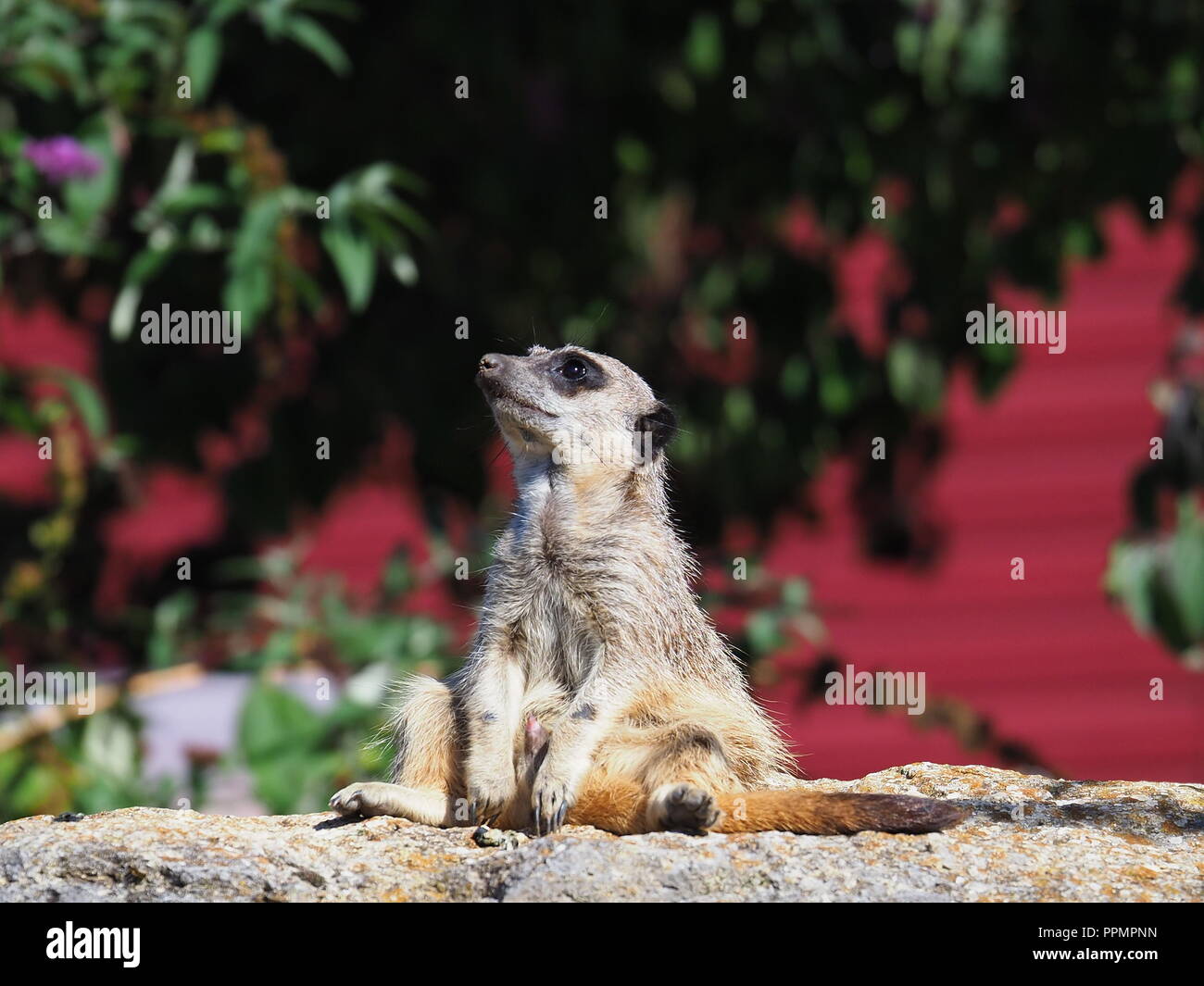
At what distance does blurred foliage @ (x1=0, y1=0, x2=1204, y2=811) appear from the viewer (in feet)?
17.9

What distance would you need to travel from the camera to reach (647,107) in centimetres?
626

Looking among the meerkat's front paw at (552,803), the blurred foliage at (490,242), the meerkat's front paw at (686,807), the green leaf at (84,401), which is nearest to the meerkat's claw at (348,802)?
the meerkat's front paw at (552,803)

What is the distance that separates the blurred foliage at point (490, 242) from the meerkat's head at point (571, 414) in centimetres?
181

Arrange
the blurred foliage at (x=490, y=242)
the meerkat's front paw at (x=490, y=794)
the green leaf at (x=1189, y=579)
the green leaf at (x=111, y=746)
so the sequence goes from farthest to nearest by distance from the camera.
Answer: the green leaf at (x=111, y=746) → the blurred foliage at (x=490, y=242) → the green leaf at (x=1189, y=579) → the meerkat's front paw at (x=490, y=794)

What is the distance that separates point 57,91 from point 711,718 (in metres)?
3.36

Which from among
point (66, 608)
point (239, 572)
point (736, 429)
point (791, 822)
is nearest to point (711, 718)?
point (791, 822)

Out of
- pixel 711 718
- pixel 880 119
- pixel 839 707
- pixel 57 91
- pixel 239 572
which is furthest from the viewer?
pixel 839 707

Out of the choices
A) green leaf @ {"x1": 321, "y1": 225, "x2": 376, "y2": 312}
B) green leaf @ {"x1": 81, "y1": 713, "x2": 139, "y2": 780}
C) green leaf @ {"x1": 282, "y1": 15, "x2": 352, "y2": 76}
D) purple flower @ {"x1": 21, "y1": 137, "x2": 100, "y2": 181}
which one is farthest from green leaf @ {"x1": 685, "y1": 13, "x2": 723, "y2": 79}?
green leaf @ {"x1": 81, "y1": 713, "x2": 139, "y2": 780}

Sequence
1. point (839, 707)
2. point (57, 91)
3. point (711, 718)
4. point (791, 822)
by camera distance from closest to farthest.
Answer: point (791, 822) < point (711, 718) < point (57, 91) < point (839, 707)

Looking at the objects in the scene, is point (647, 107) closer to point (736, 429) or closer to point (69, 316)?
point (736, 429)

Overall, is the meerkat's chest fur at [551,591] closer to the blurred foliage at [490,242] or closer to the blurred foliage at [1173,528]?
the blurred foliage at [490,242]

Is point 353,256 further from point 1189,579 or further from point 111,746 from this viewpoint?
point 1189,579

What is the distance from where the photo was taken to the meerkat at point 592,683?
3.11m

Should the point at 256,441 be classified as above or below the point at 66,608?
above
